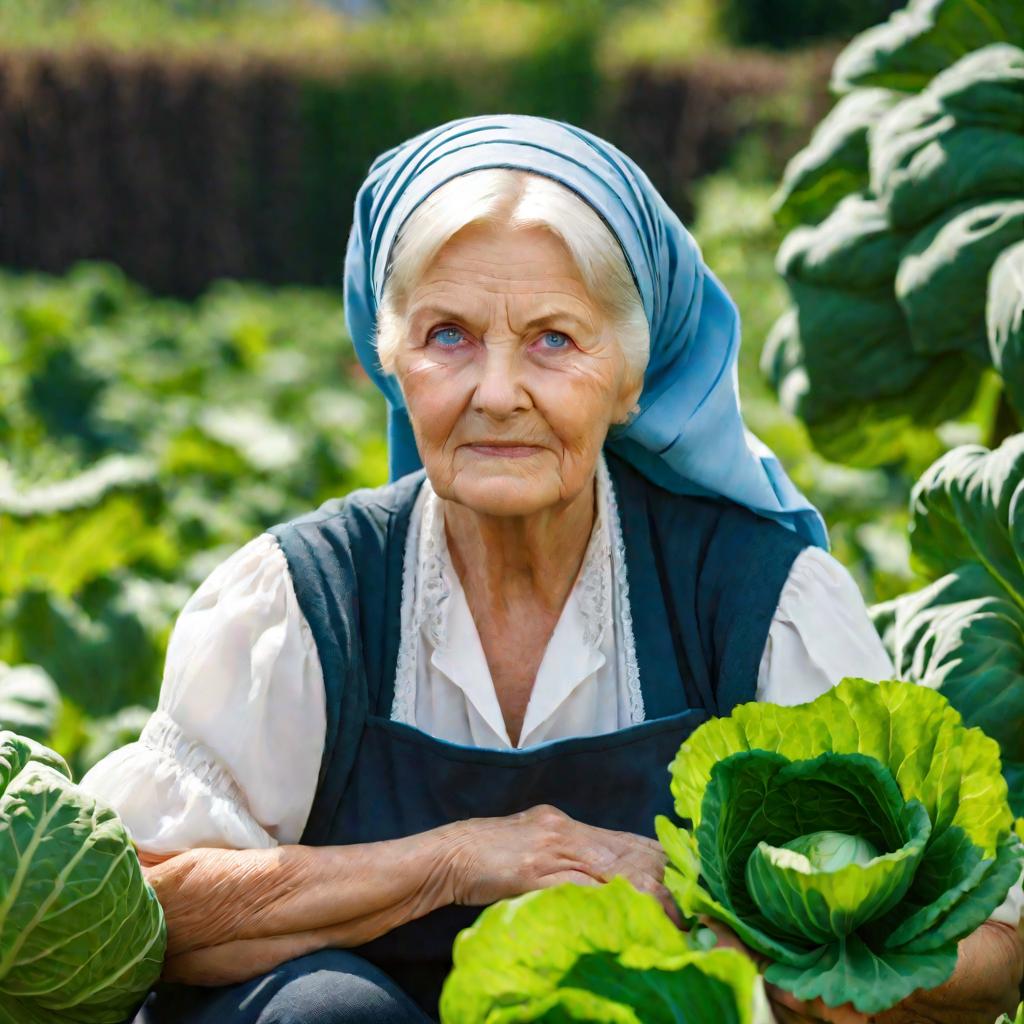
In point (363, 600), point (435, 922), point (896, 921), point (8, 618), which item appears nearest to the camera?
point (896, 921)

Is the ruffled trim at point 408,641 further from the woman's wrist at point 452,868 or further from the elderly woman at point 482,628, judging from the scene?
the woman's wrist at point 452,868

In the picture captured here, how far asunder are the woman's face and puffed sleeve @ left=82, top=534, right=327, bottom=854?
0.96 ft

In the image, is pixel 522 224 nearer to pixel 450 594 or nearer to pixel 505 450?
pixel 505 450

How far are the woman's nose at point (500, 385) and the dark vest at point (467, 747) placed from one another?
32 centimetres

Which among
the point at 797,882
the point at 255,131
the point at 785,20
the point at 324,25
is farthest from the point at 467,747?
the point at 324,25

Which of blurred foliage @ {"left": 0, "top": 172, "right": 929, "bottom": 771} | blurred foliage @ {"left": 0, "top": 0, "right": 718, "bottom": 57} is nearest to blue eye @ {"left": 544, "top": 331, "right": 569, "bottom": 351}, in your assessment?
blurred foliage @ {"left": 0, "top": 172, "right": 929, "bottom": 771}

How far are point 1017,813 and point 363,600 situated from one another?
0.99 meters

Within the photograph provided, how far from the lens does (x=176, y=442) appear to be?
20.0 feet

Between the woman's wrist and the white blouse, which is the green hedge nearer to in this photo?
the white blouse

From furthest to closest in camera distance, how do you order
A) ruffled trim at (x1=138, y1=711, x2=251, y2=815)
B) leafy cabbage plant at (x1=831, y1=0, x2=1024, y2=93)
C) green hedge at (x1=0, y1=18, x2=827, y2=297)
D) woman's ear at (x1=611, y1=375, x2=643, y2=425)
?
1. green hedge at (x1=0, y1=18, x2=827, y2=297)
2. leafy cabbage plant at (x1=831, y1=0, x2=1024, y2=93)
3. woman's ear at (x1=611, y1=375, x2=643, y2=425)
4. ruffled trim at (x1=138, y1=711, x2=251, y2=815)

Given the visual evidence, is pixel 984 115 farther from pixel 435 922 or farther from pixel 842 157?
pixel 435 922

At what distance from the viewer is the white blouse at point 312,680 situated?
2.15 m

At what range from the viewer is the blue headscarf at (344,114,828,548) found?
219 centimetres

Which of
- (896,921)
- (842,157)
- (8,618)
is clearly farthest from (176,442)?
(896,921)
